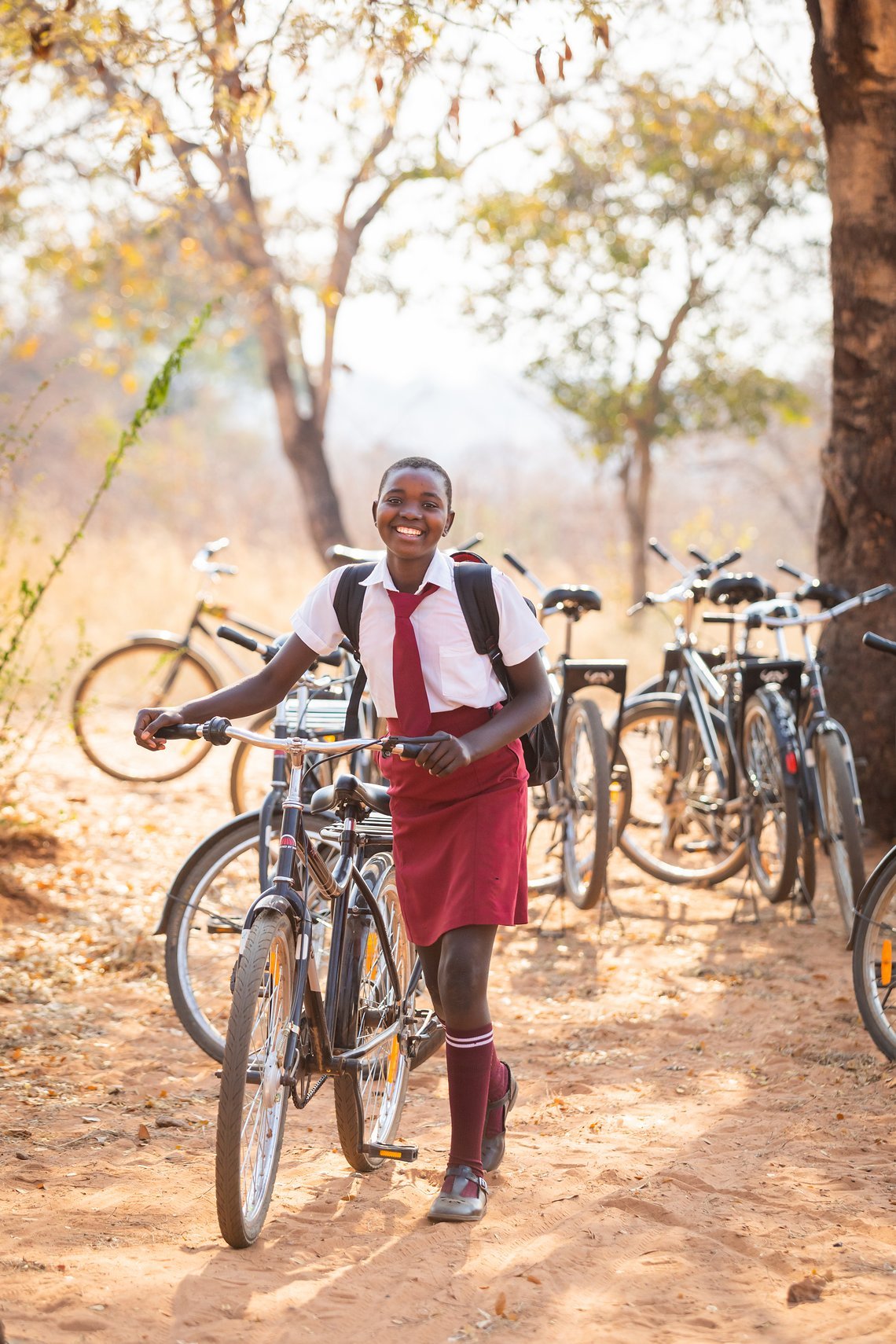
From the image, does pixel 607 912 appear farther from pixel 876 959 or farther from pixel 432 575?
pixel 432 575

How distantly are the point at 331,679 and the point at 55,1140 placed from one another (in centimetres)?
173

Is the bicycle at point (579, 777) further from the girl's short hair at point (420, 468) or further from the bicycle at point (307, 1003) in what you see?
the girl's short hair at point (420, 468)

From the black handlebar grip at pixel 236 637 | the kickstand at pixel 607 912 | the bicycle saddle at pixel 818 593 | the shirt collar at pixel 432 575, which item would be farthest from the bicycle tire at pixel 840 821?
the shirt collar at pixel 432 575

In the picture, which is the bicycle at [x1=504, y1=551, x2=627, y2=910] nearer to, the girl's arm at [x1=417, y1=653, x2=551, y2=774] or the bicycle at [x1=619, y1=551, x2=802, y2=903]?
the bicycle at [x1=619, y1=551, x2=802, y2=903]

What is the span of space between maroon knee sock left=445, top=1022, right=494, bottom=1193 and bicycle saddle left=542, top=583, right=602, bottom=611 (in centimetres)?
292

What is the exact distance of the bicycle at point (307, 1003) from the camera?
2.81 metres

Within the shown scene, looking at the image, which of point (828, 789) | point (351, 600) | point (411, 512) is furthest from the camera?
point (828, 789)

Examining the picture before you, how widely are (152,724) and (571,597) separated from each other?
10.3ft

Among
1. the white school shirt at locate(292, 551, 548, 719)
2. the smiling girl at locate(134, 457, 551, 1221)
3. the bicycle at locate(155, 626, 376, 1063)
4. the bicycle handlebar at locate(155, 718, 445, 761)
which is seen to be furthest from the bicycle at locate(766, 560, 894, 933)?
the bicycle handlebar at locate(155, 718, 445, 761)

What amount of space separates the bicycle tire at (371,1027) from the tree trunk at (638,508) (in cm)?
1057

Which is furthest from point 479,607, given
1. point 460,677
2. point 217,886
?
point 217,886

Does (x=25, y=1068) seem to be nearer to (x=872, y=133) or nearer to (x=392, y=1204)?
(x=392, y=1204)

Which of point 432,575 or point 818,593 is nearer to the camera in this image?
point 432,575

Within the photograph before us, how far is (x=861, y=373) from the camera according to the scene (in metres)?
6.55
